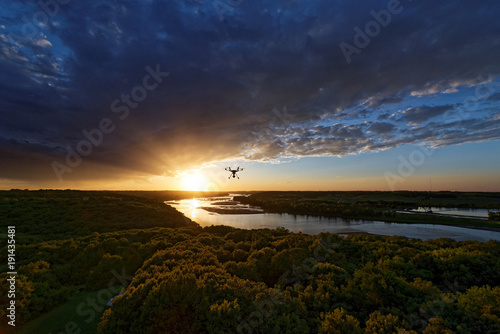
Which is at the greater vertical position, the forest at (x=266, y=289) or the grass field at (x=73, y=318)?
the forest at (x=266, y=289)

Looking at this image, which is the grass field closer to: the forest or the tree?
the forest

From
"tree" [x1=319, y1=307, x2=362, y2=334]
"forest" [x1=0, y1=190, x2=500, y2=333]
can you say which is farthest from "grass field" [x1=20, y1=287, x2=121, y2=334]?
"tree" [x1=319, y1=307, x2=362, y2=334]

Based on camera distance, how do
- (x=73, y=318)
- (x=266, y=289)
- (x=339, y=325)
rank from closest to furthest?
1. (x=339, y=325)
2. (x=266, y=289)
3. (x=73, y=318)

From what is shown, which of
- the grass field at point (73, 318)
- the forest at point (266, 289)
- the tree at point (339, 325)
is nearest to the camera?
the tree at point (339, 325)

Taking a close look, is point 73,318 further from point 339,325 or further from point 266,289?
point 339,325

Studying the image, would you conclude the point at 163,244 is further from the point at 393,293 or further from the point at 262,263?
the point at 393,293

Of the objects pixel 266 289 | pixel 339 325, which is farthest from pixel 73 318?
pixel 339 325

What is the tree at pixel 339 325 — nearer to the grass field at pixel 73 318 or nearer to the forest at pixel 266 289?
the forest at pixel 266 289

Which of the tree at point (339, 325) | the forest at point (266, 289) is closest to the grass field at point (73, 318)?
the forest at point (266, 289)
